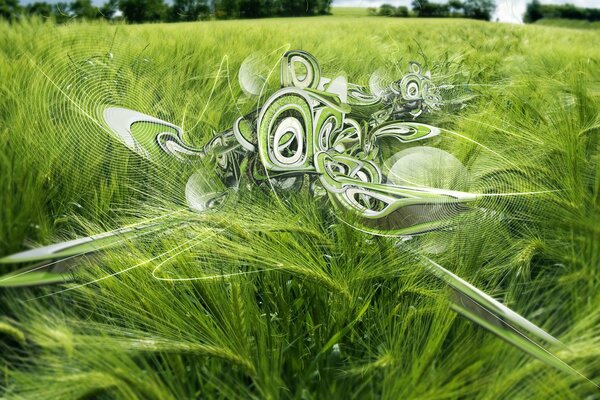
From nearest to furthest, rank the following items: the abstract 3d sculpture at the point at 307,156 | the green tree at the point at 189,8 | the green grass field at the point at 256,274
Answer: the green grass field at the point at 256,274 < the abstract 3d sculpture at the point at 307,156 < the green tree at the point at 189,8

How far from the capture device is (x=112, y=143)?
0.65 metres

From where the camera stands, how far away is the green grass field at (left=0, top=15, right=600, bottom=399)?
392 millimetres

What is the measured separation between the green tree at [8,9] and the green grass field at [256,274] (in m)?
0.27

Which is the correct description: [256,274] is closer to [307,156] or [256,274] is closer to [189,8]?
[307,156]

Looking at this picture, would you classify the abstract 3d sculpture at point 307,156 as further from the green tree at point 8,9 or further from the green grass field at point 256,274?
the green tree at point 8,9

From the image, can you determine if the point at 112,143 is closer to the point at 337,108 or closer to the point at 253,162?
the point at 253,162

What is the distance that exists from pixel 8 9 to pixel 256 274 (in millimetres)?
862

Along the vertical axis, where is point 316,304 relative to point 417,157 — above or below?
below

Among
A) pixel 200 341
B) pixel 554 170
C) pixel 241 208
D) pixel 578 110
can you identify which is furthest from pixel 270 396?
pixel 578 110

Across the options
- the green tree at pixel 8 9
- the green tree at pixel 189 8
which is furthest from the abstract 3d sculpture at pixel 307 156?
the green tree at pixel 8 9

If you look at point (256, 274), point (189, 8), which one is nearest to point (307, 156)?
point (256, 274)

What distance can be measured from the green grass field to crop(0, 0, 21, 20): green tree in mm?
270

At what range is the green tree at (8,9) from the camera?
3.39 feet

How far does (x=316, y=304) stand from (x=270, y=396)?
0.16 metres
